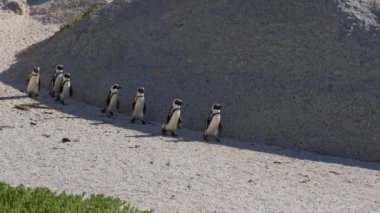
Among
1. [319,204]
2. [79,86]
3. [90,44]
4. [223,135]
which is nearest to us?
[319,204]

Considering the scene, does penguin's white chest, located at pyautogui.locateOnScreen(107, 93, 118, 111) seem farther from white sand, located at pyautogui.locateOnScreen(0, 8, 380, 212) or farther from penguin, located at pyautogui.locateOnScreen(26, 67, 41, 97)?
penguin, located at pyautogui.locateOnScreen(26, 67, 41, 97)

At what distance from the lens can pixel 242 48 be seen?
1939 centimetres

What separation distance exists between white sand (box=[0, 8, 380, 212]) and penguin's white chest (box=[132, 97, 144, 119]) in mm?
429

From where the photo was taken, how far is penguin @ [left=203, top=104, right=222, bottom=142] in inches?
646

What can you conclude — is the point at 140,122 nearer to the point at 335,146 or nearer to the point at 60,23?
the point at 335,146

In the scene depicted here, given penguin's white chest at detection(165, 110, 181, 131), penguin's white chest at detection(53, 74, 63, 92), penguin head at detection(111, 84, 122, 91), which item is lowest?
penguin's white chest at detection(165, 110, 181, 131)

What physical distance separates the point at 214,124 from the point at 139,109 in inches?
91.2

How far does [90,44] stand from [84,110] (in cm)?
434

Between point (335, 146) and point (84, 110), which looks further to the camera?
point (84, 110)

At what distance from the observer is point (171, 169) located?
12.8 m

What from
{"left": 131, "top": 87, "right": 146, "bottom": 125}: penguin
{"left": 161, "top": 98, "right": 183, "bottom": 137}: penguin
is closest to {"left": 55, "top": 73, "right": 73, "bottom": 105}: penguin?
{"left": 131, "top": 87, "right": 146, "bottom": 125}: penguin

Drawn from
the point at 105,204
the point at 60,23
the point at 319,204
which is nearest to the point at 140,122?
the point at 319,204

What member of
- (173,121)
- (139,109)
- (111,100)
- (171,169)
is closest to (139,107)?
(139,109)

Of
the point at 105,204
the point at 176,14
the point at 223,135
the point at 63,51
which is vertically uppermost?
the point at 176,14
